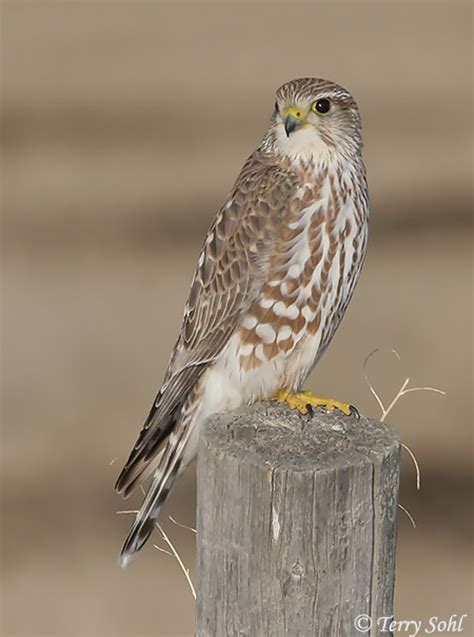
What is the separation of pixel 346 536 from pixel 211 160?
343 inches

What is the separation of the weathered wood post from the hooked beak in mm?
1450

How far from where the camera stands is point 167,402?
437 cm

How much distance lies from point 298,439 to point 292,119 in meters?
1.37

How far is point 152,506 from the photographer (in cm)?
→ 425

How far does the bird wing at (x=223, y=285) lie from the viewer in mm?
4355

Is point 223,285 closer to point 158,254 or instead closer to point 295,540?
point 295,540

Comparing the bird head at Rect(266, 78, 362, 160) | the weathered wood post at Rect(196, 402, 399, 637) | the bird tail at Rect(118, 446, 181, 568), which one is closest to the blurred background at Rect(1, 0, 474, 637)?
the bird tail at Rect(118, 446, 181, 568)

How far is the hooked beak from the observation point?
172 inches

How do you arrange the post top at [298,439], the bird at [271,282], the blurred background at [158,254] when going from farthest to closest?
the blurred background at [158,254] < the bird at [271,282] < the post top at [298,439]

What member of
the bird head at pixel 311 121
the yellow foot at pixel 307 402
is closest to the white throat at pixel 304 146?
the bird head at pixel 311 121

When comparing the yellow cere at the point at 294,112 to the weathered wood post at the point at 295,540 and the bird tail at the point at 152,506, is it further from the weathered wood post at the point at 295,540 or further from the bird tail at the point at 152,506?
the weathered wood post at the point at 295,540

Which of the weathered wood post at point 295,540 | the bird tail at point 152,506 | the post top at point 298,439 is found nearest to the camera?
the weathered wood post at point 295,540

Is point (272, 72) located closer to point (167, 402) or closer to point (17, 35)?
point (17, 35)

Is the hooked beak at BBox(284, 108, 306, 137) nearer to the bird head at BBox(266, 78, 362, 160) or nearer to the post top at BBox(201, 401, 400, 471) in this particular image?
the bird head at BBox(266, 78, 362, 160)
